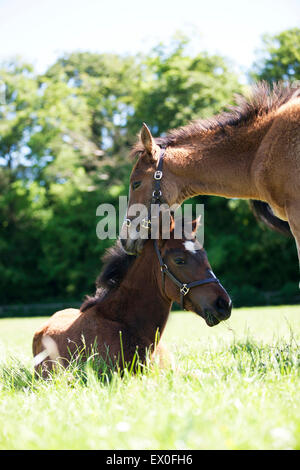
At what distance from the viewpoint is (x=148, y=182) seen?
5.30 meters

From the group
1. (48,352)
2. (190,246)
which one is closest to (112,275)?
(190,246)

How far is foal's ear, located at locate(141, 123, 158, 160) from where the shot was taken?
206 inches

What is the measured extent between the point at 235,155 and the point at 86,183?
3107 cm

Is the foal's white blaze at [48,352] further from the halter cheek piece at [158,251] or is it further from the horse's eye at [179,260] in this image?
the horse's eye at [179,260]

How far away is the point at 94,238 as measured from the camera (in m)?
34.5

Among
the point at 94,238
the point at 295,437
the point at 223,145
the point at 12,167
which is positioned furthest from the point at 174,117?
the point at 295,437

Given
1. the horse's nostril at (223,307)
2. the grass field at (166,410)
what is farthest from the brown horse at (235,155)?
the grass field at (166,410)

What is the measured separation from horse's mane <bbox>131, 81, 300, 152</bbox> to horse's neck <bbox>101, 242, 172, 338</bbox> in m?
1.46

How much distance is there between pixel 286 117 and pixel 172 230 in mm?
1642

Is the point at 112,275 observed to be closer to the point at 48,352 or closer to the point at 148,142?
the point at 48,352

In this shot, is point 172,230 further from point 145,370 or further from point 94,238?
point 94,238

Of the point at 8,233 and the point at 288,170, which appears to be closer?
the point at 288,170

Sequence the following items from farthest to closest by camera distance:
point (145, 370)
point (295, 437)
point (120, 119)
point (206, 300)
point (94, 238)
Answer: point (120, 119) < point (94, 238) < point (206, 300) < point (145, 370) < point (295, 437)

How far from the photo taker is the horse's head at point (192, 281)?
449 centimetres
